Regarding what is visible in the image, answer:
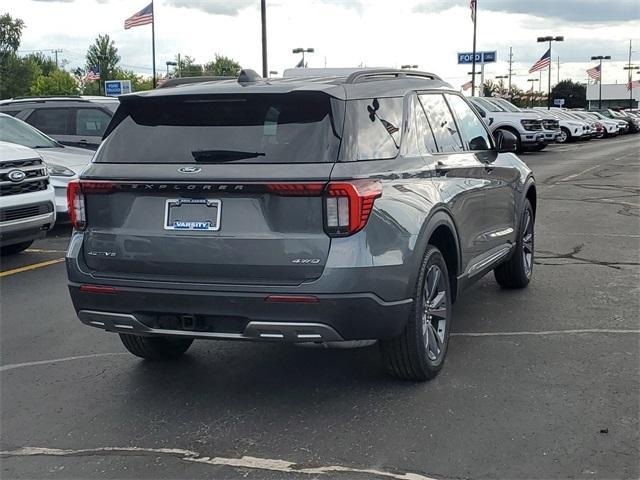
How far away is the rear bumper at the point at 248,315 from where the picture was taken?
158 inches

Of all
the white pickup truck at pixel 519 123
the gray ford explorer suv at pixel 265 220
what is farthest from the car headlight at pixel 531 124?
the gray ford explorer suv at pixel 265 220

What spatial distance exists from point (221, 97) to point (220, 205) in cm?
64

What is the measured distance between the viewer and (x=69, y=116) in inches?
530

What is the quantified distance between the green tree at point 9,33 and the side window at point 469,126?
9532 cm

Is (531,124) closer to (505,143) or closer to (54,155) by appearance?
(54,155)

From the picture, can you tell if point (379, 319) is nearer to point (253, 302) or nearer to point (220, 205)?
point (253, 302)

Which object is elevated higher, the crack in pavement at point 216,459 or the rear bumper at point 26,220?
the rear bumper at point 26,220

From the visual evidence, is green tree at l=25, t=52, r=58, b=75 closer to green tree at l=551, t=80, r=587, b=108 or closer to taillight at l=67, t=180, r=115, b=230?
green tree at l=551, t=80, r=587, b=108

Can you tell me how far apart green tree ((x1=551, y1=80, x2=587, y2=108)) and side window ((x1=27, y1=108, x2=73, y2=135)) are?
391 ft

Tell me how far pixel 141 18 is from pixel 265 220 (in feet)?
123

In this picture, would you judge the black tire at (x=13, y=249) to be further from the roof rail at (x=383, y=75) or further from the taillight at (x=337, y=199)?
the taillight at (x=337, y=199)

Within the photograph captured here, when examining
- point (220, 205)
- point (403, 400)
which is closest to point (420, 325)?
point (403, 400)

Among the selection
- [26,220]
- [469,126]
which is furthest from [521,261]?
[26,220]

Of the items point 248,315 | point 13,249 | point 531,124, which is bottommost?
point 13,249
